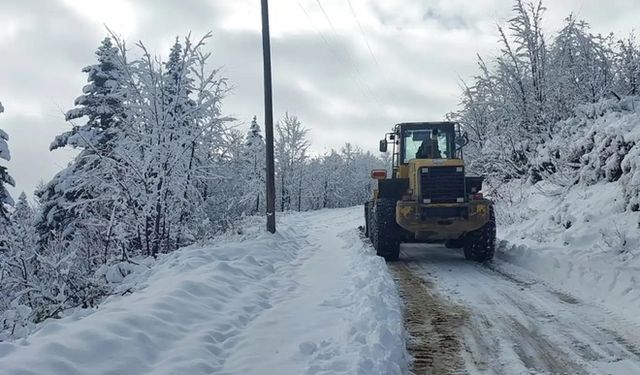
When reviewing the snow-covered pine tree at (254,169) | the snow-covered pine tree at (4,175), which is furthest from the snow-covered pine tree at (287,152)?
the snow-covered pine tree at (4,175)

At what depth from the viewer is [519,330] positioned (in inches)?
226

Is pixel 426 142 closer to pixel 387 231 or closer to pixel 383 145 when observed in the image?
pixel 383 145

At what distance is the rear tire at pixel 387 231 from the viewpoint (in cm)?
1133

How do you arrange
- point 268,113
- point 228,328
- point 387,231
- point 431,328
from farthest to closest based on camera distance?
point 268,113, point 387,231, point 431,328, point 228,328

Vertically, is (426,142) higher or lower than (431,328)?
higher

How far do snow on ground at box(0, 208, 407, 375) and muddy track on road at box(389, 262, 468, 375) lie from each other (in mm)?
176

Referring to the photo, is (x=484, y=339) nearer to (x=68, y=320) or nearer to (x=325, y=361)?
(x=325, y=361)

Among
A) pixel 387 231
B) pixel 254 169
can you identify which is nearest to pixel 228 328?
pixel 387 231

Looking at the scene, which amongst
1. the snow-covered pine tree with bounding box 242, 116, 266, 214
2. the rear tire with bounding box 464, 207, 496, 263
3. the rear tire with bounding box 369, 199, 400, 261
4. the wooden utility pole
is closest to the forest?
the wooden utility pole

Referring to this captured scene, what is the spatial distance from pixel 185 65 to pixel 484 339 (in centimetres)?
986

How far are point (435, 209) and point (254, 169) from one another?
120 feet

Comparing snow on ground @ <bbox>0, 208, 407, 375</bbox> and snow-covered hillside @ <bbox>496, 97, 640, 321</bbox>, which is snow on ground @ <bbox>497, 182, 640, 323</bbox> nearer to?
snow-covered hillside @ <bbox>496, 97, 640, 321</bbox>

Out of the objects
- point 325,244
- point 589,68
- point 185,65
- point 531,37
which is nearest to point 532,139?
point 589,68

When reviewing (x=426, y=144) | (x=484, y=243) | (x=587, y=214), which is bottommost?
(x=484, y=243)
